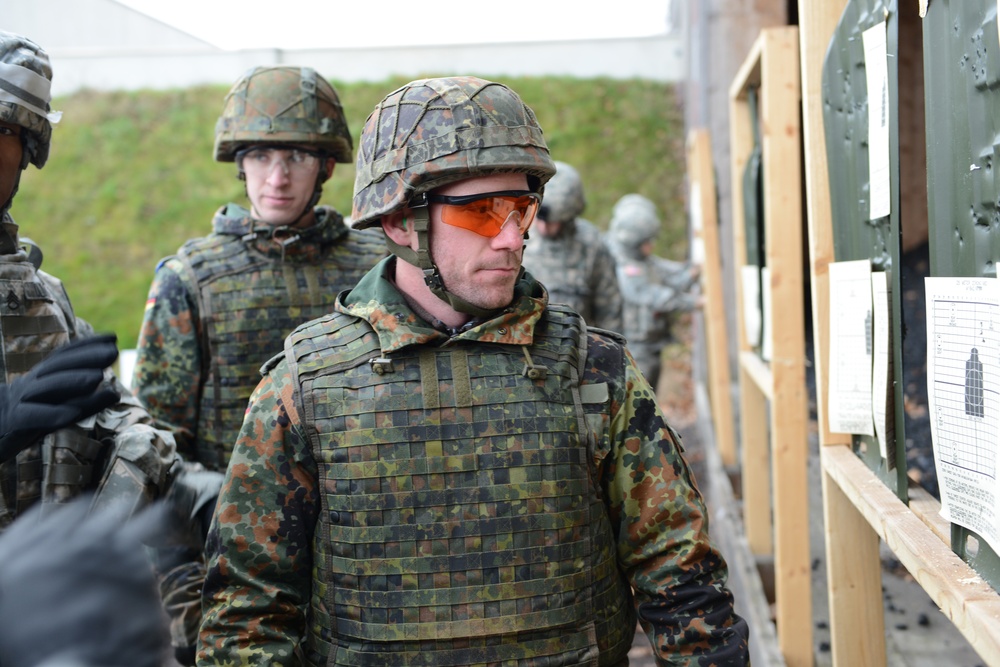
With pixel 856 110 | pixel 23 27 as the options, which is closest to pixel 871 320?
pixel 856 110

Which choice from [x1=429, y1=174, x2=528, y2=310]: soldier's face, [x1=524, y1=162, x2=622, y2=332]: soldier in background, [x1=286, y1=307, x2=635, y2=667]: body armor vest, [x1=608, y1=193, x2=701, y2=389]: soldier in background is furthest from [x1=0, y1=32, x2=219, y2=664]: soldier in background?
[x1=608, y1=193, x2=701, y2=389]: soldier in background

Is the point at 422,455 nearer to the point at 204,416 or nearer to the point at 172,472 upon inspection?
the point at 172,472

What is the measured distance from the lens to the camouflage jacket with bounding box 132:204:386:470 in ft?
11.0

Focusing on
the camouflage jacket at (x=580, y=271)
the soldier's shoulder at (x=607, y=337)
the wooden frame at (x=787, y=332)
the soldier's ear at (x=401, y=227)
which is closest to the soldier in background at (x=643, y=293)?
the camouflage jacket at (x=580, y=271)

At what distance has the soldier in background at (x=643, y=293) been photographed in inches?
327

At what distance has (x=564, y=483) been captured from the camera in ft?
6.81

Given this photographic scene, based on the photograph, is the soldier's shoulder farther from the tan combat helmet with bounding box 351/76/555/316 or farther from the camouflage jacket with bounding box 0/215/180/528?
the camouflage jacket with bounding box 0/215/180/528

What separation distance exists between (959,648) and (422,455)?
3119mm

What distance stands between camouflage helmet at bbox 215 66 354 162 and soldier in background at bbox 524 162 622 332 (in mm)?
3029

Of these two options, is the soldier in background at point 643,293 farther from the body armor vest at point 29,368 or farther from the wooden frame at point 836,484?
the body armor vest at point 29,368

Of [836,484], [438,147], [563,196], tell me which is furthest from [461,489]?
[563,196]

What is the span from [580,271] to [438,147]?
4749 millimetres

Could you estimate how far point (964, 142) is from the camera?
1.65 meters

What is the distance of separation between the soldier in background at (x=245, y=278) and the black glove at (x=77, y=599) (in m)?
1.99
